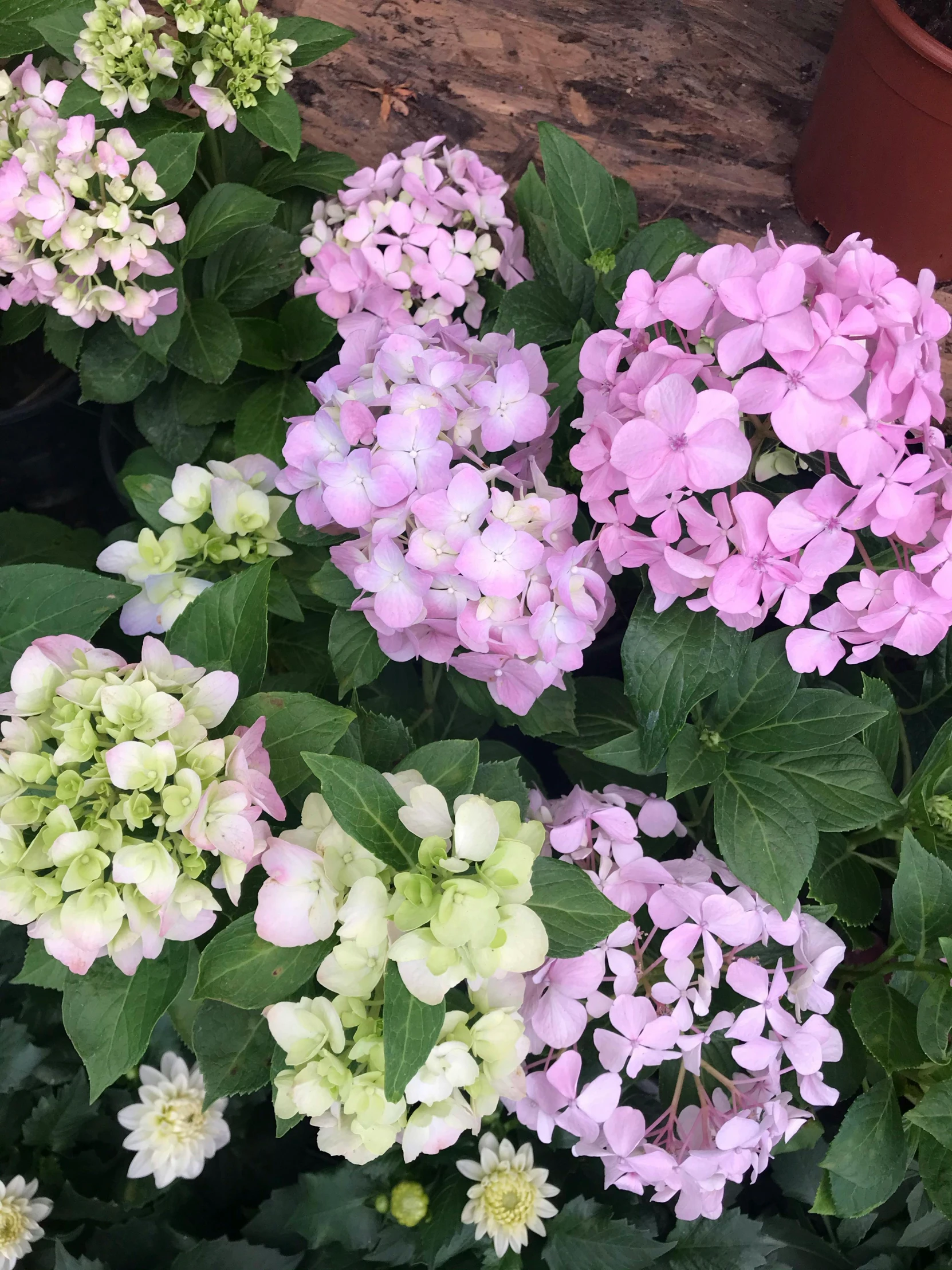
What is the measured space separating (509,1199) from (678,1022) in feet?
1.12

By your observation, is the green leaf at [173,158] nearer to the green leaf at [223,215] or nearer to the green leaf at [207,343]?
the green leaf at [223,215]

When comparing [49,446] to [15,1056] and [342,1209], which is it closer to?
[15,1056]

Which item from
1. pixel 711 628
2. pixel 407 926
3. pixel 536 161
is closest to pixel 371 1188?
pixel 407 926

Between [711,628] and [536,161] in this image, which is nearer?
[711,628]

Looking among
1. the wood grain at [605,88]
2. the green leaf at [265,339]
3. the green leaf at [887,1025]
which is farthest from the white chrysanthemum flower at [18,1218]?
the wood grain at [605,88]

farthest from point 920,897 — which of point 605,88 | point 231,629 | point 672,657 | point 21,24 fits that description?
point 21,24

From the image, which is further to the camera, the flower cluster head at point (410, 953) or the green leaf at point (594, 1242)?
the green leaf at point (594, 1242)

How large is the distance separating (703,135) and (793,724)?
3.26 feet

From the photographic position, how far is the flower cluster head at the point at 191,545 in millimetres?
970

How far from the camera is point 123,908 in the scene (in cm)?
62

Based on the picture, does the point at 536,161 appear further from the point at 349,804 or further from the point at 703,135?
the point at 349,804

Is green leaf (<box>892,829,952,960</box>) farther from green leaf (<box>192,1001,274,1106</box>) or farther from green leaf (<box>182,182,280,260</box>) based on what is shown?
green leaf (<box>182,182,280,260</box>)

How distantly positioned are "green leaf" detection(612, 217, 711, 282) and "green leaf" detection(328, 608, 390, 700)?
0.50m

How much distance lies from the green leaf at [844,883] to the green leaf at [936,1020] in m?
0.13
